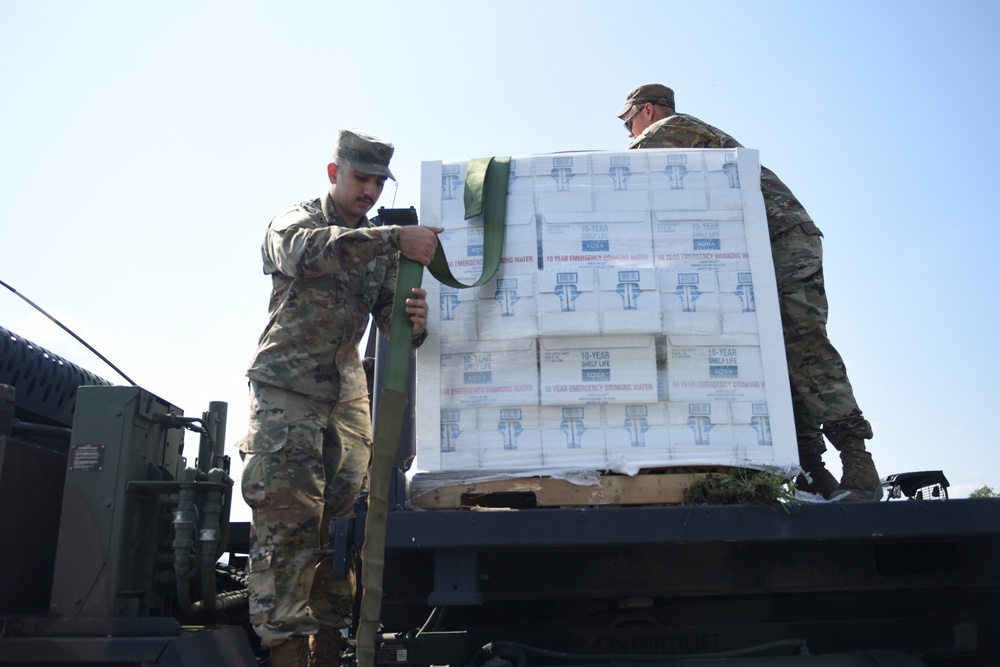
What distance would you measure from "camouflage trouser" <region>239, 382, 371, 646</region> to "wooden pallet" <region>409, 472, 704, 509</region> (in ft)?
1.84

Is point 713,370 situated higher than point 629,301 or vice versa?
point 629,301

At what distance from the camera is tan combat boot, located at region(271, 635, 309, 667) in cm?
330

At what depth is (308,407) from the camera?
3582 millimetres

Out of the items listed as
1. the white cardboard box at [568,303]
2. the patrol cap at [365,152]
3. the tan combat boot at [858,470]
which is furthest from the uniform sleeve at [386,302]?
the tan combat boot at [858,470]

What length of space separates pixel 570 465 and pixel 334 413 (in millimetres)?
1170

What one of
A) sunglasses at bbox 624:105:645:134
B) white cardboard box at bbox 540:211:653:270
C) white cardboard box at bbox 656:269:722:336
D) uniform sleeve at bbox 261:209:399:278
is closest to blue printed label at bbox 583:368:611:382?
white cardboard box at bbox 656:269:722:336

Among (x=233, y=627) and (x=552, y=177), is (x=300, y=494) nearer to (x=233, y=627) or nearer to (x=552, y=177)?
(x=233, y=627)

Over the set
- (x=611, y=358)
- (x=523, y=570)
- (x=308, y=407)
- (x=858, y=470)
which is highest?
(x=611, y=358)

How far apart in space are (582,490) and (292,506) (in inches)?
44.6

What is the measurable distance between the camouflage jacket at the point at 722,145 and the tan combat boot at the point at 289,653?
9.04 ft

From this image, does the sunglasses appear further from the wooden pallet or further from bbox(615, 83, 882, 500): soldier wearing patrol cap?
the wooden pallet

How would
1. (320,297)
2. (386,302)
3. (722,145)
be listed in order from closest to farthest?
Result: 1. (320,297)
2. (386,302)
3. (722,145)

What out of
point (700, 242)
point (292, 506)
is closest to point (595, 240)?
point (700, 242)

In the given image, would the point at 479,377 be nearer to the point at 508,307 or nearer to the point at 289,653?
the point at 508,307
